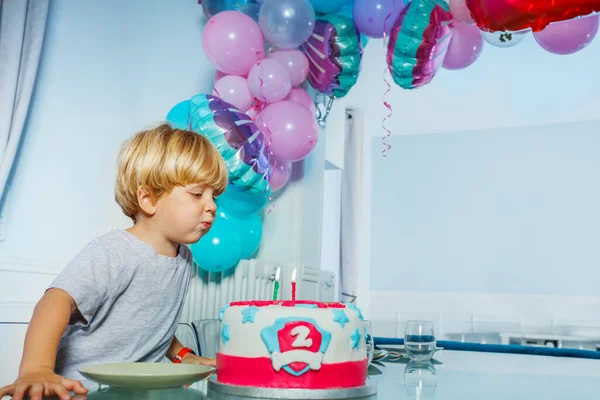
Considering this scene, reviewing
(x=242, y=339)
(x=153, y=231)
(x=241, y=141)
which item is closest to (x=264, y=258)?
(x=241, y=141)

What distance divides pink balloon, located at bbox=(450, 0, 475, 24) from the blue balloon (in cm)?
52

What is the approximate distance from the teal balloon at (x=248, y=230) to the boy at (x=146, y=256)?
1476 mm

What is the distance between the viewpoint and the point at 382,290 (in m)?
5.75

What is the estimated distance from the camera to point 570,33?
2.57 meters

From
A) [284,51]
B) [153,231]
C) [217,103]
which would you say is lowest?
[153,231]

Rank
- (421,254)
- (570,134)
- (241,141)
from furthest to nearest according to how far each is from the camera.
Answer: (421,254)
(570,134)
(241,141)

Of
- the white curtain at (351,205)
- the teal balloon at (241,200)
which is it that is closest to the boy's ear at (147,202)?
the teal balloon at (241,200)

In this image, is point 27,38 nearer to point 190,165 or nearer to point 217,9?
point 217,9

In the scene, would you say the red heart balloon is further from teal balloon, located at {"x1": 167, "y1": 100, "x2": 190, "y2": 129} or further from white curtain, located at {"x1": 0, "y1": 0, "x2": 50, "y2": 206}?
white curtain, located at {"x1": 0, "y1": 0, "x2": 50, "y2": 206}

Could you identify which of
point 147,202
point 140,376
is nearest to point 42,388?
point 140,376

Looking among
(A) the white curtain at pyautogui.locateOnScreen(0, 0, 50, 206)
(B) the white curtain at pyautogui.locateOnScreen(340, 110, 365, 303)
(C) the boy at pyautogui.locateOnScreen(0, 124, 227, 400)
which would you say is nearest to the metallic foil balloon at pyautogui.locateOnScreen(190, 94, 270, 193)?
(A) the white curtain at pyautogui.locateOnScreen(0, 0, 50, 206)

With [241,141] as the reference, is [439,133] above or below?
above

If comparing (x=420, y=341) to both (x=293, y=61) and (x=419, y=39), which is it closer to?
(x=419, y=39)

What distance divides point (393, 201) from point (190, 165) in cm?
474
